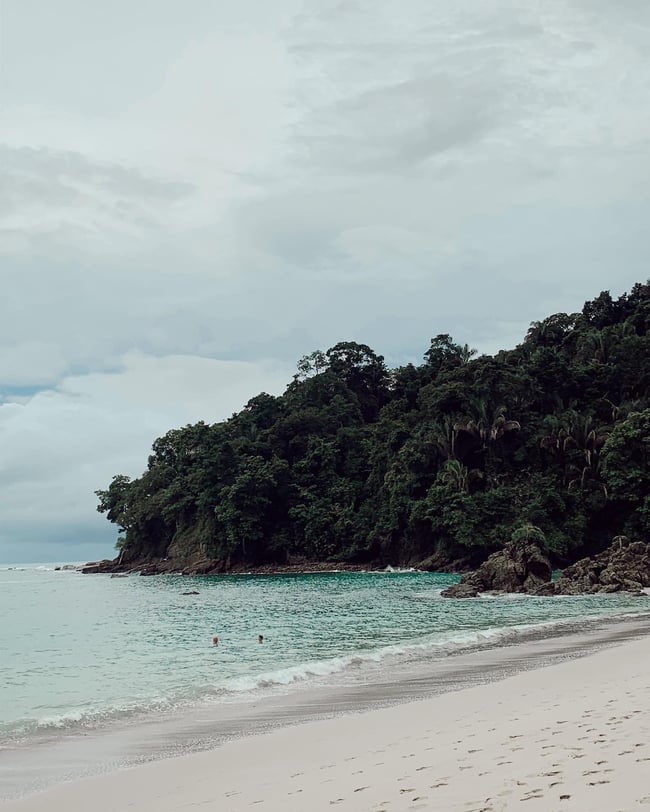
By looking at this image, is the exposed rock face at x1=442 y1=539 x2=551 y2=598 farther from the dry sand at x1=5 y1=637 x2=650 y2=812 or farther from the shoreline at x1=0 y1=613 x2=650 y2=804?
the dry sand at x1=5 y1=637 x2=650 y2=812

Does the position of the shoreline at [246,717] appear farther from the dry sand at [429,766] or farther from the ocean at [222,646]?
the dry sand at [429,766]

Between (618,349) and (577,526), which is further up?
(618,349)

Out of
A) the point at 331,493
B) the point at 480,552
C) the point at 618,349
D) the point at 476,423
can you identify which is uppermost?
the point at 618,349

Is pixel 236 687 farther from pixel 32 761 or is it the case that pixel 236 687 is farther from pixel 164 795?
pixel 164 795

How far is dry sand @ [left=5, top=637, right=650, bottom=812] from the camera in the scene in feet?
18.6

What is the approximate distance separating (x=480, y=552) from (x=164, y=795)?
191ft

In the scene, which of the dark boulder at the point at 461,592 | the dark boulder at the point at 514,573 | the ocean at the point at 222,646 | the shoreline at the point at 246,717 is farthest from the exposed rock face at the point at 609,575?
the shoreline at the point at 246,717

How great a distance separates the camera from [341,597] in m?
41.9

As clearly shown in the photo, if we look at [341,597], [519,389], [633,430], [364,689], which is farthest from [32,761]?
[519,389]

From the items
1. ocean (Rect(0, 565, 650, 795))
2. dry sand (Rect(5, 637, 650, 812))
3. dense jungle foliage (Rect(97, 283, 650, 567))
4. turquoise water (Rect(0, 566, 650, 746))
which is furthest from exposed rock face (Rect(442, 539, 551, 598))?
dry sand (Rect(5, 637, 650, 812))

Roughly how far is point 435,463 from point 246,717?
5823 cm

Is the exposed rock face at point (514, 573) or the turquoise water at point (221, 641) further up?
the turquoise water at point (221, 641)

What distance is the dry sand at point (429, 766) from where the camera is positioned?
18.6 ft

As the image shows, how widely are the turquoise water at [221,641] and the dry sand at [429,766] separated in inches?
185
